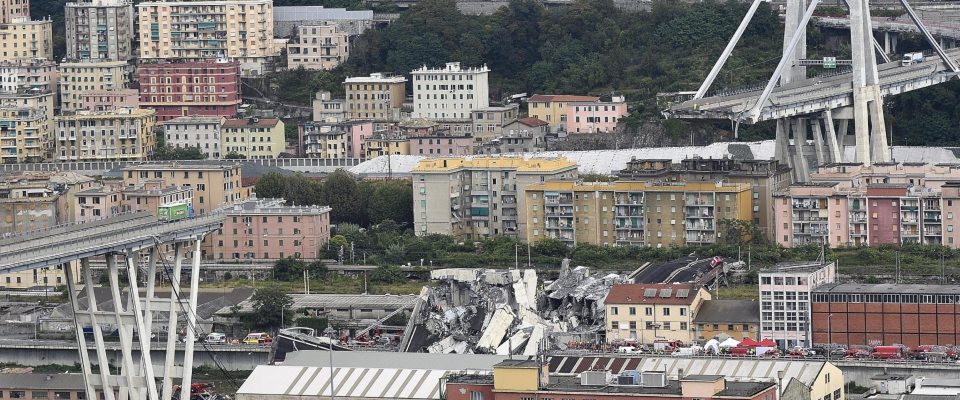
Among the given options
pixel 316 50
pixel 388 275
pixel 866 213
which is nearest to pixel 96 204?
pixel 388 275

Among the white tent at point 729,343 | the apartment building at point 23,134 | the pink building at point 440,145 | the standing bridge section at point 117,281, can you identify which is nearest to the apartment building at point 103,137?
the apartment building at point 23,134

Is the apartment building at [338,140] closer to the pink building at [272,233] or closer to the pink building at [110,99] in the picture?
the pink building at [110,99]

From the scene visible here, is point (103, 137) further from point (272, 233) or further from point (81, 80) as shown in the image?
point (272, 233)

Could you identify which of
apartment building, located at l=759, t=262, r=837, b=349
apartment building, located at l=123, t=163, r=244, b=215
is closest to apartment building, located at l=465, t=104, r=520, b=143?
apartment building, located at l=123, t=163, r=244, b=215

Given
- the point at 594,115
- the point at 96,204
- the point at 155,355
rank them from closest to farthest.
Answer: the point at 155,355 < the point at 96,204 < the point at 594,115

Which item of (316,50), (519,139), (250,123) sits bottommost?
(519,139)

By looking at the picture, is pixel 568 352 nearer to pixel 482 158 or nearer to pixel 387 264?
pixel 387 264
